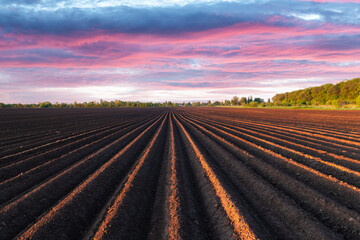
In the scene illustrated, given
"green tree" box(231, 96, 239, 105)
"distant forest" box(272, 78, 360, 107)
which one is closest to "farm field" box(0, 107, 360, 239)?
"distant forest" box(272, 78, 360, 107)

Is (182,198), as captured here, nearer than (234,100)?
Yes

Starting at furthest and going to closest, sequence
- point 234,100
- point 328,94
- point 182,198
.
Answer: point 234,100 < point 328,94 < point 182,198

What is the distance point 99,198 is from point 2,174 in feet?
14.1

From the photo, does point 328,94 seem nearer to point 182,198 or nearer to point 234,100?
point 234,100

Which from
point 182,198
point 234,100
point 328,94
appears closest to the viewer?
point 182,198

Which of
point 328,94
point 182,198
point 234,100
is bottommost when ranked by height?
point 182,198

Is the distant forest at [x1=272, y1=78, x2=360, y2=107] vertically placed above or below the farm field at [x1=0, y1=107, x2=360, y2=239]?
above

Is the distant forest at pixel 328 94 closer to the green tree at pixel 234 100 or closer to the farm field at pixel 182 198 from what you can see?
the green tree at pixel 234 100

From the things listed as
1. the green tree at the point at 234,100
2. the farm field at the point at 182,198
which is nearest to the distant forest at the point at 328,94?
the green tree at the point at 234,100

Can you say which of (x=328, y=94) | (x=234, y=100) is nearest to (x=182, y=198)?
(x=328, y=94)

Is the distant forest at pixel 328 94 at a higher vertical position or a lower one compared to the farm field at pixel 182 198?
higher

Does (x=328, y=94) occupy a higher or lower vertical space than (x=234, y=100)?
higher

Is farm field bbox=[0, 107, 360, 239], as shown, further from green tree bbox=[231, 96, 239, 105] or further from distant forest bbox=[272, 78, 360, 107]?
green tree bbox=[231, 96, 239, 105]

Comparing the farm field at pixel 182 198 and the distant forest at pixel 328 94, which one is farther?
the distant forest at pixel 328 94
